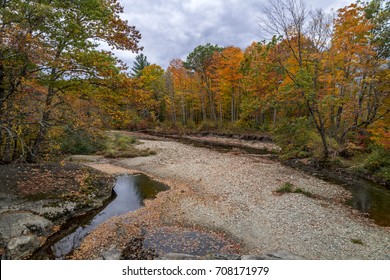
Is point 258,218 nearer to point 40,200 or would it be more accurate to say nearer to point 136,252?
point 136,252

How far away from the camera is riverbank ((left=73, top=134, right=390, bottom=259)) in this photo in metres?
6.64

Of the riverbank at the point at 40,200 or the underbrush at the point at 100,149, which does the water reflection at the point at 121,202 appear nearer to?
the riverbank at the point at 40,200

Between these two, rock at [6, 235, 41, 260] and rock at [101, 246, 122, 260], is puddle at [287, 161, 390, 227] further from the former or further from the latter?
rock at [6, 235, 41, 260]

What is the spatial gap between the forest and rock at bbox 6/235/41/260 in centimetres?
245

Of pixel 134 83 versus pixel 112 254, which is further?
pixel 134 83

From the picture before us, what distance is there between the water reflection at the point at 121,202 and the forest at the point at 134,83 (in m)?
2.92

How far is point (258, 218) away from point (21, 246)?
711cm

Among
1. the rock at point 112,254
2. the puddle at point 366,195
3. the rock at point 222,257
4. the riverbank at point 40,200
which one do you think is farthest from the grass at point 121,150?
the rock at point 222,257

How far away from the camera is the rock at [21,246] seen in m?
5.99

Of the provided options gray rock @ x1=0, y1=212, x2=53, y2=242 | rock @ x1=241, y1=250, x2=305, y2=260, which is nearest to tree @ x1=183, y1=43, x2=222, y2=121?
gray rock @ x1=0, y1=212, x2=53, y2=242

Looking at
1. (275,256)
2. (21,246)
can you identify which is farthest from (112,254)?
(275,256)

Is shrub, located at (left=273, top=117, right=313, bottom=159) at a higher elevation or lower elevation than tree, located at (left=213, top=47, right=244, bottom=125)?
lower

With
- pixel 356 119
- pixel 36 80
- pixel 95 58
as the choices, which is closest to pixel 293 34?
pixel 356 119

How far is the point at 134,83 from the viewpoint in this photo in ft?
33.0
